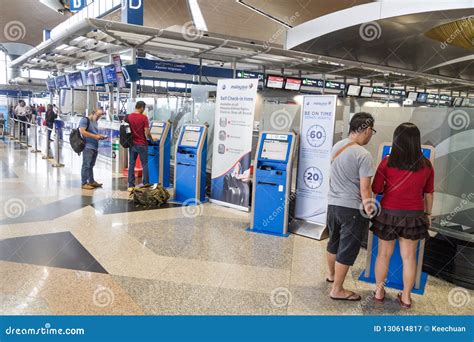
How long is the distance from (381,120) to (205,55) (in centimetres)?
708

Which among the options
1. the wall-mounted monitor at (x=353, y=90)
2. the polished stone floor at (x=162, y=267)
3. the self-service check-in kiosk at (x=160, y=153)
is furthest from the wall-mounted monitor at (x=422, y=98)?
the polished stone floor at (x=162, y=267)

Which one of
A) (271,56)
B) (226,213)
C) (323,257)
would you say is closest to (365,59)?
(271,56)

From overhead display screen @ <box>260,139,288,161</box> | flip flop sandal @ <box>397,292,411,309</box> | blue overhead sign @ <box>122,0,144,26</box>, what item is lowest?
flip flop sandal @ <box>397,292,411,309</box>

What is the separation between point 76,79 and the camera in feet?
43.3

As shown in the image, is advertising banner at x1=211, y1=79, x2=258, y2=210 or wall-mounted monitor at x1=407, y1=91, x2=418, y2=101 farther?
wall-mounted monitor at x1=407, y1=91, x2=418, y2=101

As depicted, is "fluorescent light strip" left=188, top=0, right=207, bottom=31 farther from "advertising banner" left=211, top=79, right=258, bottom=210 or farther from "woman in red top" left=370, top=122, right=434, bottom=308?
"woman in red top" left=370, top=122, right=434, bottom=308

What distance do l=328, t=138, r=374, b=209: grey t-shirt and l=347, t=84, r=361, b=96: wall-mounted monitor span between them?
43.6 feet

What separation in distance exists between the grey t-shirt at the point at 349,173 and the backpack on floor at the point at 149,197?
3.75 m

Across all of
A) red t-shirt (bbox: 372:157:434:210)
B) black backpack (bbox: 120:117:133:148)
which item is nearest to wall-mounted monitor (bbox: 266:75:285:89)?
black backpack (bbox: 120:117:133:148)

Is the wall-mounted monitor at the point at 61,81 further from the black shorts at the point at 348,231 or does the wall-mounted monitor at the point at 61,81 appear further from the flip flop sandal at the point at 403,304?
the flip flop sandal at the point at 403,304

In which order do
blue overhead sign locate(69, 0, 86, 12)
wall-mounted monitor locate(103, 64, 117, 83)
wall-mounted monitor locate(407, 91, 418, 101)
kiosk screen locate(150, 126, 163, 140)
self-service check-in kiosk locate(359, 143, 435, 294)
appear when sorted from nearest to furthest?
1. self-service check-in kiosk locate(359, 143, 435, 294)
2. kiosk screen locate(150, 126, 163, 140)
3. wall-mounted monitor locate(103, 64, 117, 83)
4. blue overhead sign locate(69, 0, 86, 12)
5. wall-mounted monitor locate(407, 91, 418, 101)

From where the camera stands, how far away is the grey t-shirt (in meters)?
3.07

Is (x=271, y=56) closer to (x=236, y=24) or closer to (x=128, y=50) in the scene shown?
(x=128, y=50)

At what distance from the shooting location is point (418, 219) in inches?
124
